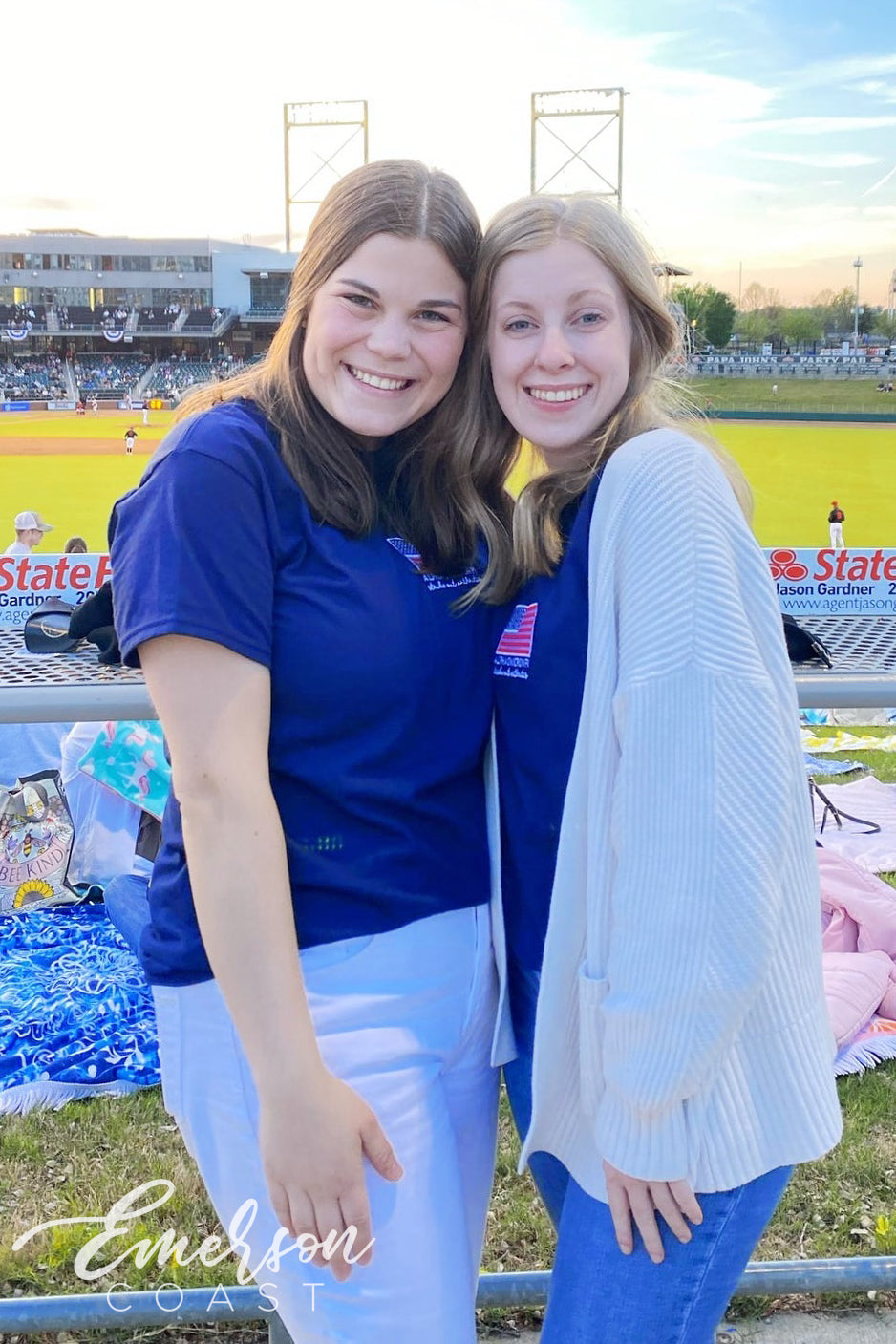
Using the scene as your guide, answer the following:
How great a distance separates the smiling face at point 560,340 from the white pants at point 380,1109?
27.1 inches

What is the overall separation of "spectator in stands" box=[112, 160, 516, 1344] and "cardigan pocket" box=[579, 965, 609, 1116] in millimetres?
190

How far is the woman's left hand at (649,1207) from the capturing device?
4.33 ft

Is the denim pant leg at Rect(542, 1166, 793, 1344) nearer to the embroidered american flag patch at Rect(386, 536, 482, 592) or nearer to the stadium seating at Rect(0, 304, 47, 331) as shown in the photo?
the embroidered american flag patch at Rect(386, 536, 482, 592)

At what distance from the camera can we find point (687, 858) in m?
1.25

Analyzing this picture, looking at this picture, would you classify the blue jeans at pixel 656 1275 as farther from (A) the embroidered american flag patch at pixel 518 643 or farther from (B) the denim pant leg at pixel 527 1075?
(A) the embroidered american flag patch at pixel 518 643

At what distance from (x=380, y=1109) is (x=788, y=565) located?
778 centimetres

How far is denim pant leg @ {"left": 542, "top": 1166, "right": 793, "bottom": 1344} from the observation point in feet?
4.48

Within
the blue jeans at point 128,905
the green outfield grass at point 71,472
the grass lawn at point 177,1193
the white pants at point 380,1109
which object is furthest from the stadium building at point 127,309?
the white pants at point 380,1109

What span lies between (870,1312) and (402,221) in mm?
2297

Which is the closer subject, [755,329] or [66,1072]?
[66,1072]

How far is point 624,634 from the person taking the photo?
1290 millimetres

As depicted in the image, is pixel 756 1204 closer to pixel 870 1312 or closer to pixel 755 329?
pixel 870 1312

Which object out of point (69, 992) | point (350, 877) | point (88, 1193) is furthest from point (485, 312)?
point (69, 992)

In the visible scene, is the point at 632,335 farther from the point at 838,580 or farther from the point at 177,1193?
the point at 838,580
